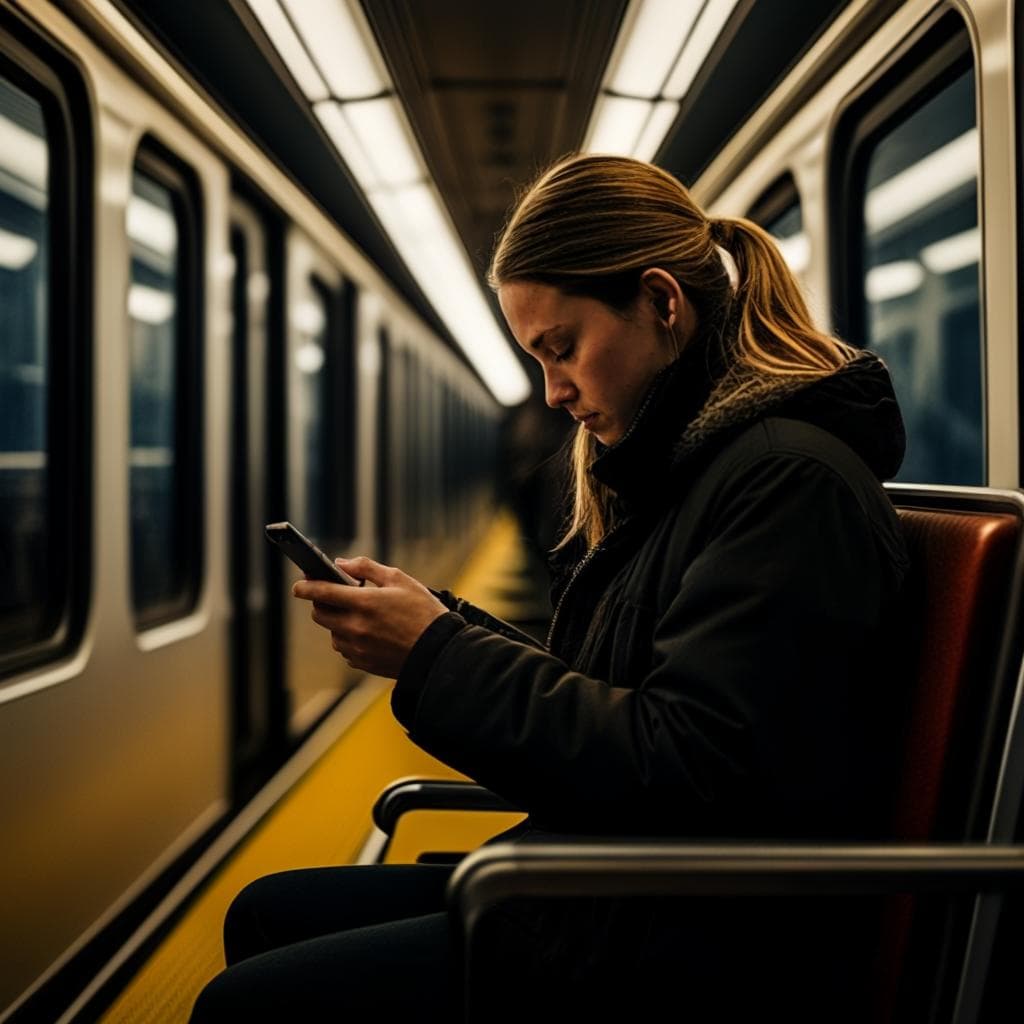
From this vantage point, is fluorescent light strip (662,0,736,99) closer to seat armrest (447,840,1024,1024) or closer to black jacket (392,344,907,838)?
black jacket (392,344,907,838)

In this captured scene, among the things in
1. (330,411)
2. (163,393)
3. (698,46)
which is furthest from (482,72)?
(330,411)

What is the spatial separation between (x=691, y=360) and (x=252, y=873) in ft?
8.41

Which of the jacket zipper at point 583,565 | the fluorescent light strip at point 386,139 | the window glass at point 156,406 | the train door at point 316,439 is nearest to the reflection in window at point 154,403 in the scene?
the window glass at point 156,406

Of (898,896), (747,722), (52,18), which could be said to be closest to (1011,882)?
(898,896)

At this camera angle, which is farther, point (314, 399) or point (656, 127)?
point (314, 399)

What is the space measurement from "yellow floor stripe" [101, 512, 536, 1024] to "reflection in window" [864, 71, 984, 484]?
1896 mm

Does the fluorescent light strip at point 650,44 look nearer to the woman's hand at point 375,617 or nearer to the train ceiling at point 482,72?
the train ceiling at point 482,72

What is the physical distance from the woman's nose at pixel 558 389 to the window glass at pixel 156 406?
1654mm

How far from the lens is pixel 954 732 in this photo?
3.59 feet

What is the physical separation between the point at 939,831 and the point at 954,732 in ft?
0.36

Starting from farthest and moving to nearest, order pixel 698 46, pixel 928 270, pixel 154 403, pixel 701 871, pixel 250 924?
pixel 154 403
pixel 698 46
pixel 928 270
pixel 250 924
pixel 701 871

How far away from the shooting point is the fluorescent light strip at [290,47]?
108 inches

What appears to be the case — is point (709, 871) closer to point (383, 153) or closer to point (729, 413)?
point (729, 413)

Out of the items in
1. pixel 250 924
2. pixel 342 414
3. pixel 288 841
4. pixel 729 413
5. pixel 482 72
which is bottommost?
pixel 288 841
